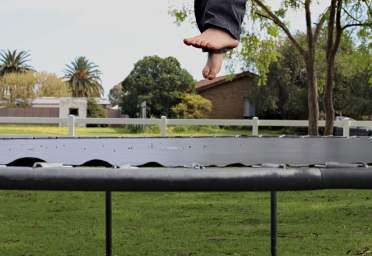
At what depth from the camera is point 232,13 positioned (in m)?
1.06

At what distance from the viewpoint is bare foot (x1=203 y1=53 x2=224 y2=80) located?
3.65ft

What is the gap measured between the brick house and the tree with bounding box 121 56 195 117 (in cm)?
171

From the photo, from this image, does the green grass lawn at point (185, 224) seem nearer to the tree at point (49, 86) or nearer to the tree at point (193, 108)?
the tree at point (193, 108)

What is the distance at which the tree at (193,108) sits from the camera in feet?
95.3

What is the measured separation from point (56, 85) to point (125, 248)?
146 ft

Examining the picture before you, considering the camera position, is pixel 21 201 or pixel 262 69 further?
pixel 262 69

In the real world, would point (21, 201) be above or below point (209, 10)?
below

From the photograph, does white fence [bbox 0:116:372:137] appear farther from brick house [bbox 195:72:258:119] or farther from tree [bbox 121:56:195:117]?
tree [bbox 121:56:195:117]

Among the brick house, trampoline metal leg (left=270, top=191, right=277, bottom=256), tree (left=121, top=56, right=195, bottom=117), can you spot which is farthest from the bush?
trampoline metal leg (left=270, top=191, right=277, bottom=256)

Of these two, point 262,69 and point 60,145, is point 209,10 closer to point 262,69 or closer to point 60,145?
point 60,145

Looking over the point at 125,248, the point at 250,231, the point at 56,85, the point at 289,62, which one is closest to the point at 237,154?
the point at 250,231

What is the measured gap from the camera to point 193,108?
97.1ft

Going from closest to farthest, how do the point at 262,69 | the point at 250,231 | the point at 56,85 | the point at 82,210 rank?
1. the point at 250,231
2. the point at 82,210
3. the point at 262,69
4. the point at 56,85

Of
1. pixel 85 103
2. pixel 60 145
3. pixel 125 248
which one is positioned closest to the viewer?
pixel 60 145
